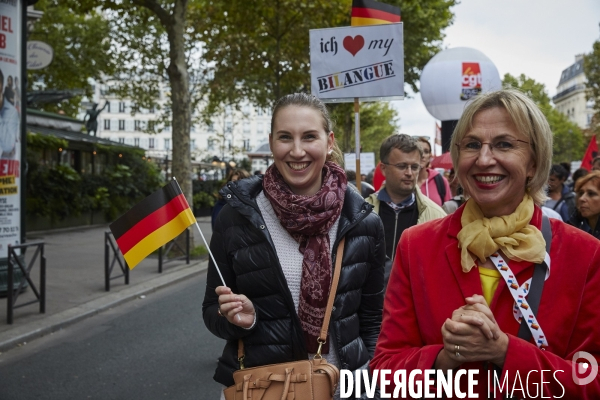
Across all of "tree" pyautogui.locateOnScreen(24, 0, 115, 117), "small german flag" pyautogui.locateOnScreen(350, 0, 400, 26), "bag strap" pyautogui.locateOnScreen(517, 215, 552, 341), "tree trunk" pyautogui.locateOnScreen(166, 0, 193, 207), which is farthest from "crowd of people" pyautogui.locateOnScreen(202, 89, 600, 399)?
"tree" pyautogui.locateOnScreen(24, 0, 115, 117)

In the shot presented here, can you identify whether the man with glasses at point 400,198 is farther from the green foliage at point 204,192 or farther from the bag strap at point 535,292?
the green foliage at point 204,192

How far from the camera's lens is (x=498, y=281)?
2045mm

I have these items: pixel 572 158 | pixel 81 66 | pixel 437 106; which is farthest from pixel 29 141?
pixel 572 158

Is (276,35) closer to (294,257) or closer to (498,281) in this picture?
(294,257)

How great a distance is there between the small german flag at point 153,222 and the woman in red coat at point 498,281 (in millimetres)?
1372

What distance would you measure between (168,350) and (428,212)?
13.2 ft

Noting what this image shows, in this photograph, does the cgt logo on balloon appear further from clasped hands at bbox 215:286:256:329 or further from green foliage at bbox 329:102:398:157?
green foliage at bbox 329:102:398:157

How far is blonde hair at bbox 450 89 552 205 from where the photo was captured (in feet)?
6.83

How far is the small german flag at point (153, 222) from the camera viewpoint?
3236 mm

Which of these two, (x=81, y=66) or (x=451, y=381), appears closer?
(x=451, y=381)

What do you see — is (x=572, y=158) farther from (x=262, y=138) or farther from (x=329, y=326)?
(x=329, y=326)

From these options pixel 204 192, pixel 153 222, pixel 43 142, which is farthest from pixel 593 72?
pixel 153 222

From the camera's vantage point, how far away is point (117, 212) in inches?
1026

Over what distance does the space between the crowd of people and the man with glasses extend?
62.3 inches
